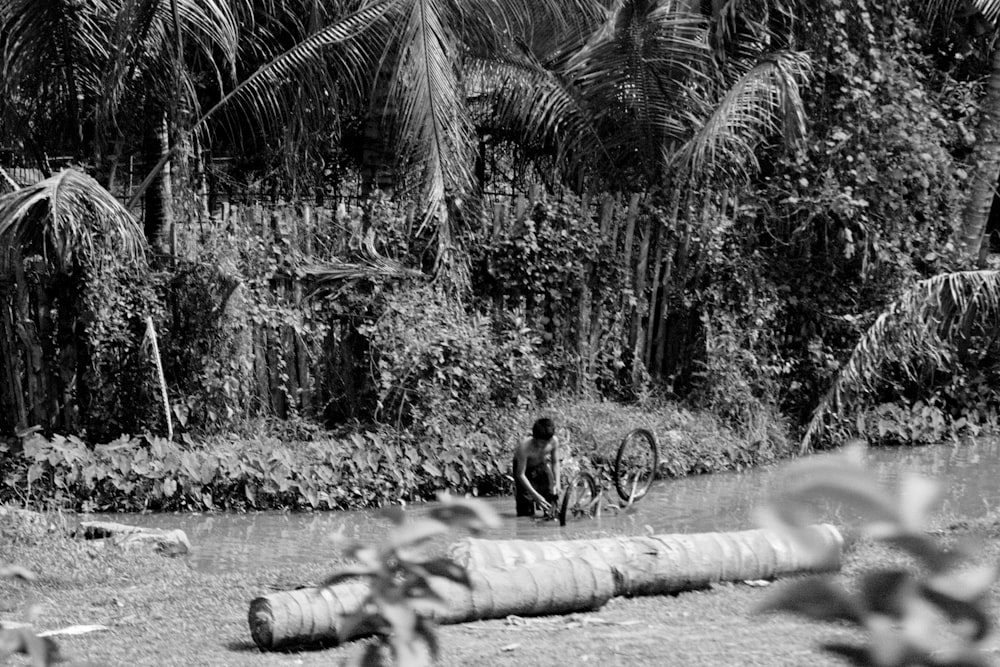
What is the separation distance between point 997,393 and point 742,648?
10.7 metres

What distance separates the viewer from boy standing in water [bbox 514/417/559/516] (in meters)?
9.71

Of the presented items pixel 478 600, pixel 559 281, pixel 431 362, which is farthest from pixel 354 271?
pixel 478 600

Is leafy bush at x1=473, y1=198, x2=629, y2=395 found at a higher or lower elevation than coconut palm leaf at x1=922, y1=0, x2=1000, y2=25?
lower

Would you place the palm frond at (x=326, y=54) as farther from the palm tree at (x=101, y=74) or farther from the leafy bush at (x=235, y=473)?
the leafy bush at (x=235, y=473)

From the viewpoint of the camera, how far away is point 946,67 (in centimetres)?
1627

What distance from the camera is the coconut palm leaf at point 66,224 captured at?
9281 mm

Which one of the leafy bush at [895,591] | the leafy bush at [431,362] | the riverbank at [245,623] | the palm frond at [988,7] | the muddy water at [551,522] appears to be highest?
the palm frond at [988,7]

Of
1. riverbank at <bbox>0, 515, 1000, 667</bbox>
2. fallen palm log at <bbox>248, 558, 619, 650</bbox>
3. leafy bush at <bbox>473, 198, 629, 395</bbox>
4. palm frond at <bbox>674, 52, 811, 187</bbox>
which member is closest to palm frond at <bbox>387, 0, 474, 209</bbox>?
leafy bush at <bbox>473, 198, 629, 395</bbox>

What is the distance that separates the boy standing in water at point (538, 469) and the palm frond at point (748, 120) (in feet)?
13.2

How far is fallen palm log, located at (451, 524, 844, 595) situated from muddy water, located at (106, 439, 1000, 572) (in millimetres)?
1345

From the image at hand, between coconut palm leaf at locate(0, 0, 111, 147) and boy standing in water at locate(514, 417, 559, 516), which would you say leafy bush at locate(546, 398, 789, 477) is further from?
coconut palm leaf at locate(0, 0, 111, 147)

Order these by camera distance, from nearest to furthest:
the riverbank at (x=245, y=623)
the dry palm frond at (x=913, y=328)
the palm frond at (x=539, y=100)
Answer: the riverbank at (x=245, y=623) < the palm frond at (x=539, y=100) < the dry palm frond at (x=913, y=328)

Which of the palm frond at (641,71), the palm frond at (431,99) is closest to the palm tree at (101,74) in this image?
the palm frond at (431,99)

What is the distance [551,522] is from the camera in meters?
9.73
